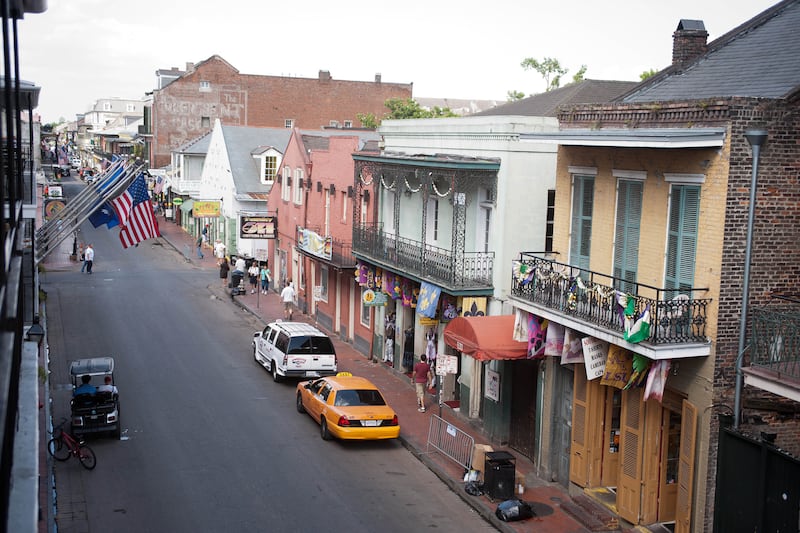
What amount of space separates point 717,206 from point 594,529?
6504 millimetres

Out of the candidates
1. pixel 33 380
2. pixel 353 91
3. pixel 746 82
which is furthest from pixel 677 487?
pixel 353 91

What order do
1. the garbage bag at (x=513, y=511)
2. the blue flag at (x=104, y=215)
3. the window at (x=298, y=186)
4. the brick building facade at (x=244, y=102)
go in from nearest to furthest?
1. the garbage bag at (x=513, y=511)
2. the blue flag at (x=104, y=215)
3. the window at (x=298, y=186)
4. the brick building facade at (x=244, y=102)

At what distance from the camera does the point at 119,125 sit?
141 m

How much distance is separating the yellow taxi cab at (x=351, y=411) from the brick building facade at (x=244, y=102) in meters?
58.8

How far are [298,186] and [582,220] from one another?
79.2 feet

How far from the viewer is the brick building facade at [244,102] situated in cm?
7856

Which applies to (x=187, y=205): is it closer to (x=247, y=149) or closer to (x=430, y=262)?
(x=247, y=149)

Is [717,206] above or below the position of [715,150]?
below

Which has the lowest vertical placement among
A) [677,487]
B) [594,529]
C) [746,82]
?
[594,529]

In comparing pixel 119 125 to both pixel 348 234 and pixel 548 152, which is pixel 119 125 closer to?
pixel 348 234

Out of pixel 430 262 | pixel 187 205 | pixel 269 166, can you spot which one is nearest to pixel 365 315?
pixel 430 262

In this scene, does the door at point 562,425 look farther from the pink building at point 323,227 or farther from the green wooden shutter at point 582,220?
the pink building at point 323,227

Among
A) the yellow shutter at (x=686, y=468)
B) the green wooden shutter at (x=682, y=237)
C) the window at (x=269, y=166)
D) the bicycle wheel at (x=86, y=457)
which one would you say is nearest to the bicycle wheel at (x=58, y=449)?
the bicycle wheel at (x=86, y=457)

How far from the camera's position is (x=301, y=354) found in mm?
27125
